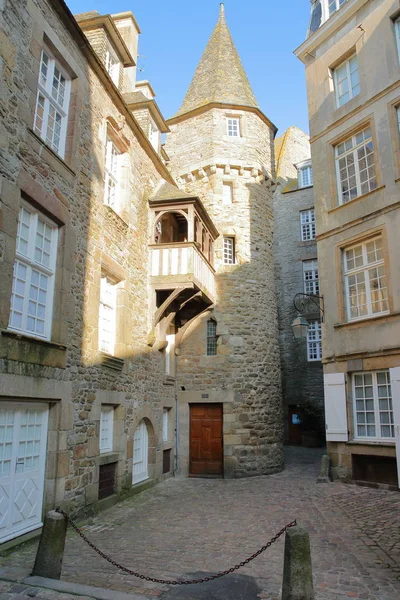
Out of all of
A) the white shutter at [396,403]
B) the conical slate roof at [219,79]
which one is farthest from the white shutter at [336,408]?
the conical slate roof at [219,79]

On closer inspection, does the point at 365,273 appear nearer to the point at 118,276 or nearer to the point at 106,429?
the point at 118,276

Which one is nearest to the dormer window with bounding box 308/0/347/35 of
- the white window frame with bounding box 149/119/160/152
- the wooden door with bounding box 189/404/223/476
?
the white window frame with bounding box 149/119/160/152

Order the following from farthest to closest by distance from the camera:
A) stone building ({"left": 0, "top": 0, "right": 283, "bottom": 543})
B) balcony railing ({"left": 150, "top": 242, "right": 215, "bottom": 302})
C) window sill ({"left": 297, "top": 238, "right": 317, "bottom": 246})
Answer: window sill ({"left": 297, "top": 238, "right": 317, "bottom": 246}) < balcony railing ({"left": 150, "top": 242, "right": 215, "bottom": 302}) < stone building ({"left": 0, "top": 0, "right": 283, "bottom": 543})

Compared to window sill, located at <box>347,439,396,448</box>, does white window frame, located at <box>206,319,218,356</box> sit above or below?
above

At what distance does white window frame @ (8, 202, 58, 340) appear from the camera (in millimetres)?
6387

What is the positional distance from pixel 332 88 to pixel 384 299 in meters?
6.01

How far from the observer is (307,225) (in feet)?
74.6

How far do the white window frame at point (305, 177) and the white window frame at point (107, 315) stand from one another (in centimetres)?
1651

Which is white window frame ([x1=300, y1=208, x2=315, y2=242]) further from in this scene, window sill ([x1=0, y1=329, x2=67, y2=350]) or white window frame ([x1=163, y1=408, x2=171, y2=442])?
window sill ([x1=0, y1=329, x2=67, y2=350])

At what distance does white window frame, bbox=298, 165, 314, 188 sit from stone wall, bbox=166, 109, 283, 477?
806 cm

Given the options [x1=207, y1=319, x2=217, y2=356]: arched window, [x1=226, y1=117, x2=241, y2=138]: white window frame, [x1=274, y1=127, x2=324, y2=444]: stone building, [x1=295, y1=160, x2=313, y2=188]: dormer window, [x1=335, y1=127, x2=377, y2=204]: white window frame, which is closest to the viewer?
[x1=335, y1=127, x2=377, y2=204]: white window frame

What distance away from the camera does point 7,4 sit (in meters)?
6.30

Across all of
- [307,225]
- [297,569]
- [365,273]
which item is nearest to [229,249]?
[365,273]

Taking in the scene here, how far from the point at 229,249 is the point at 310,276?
28.9 feet
